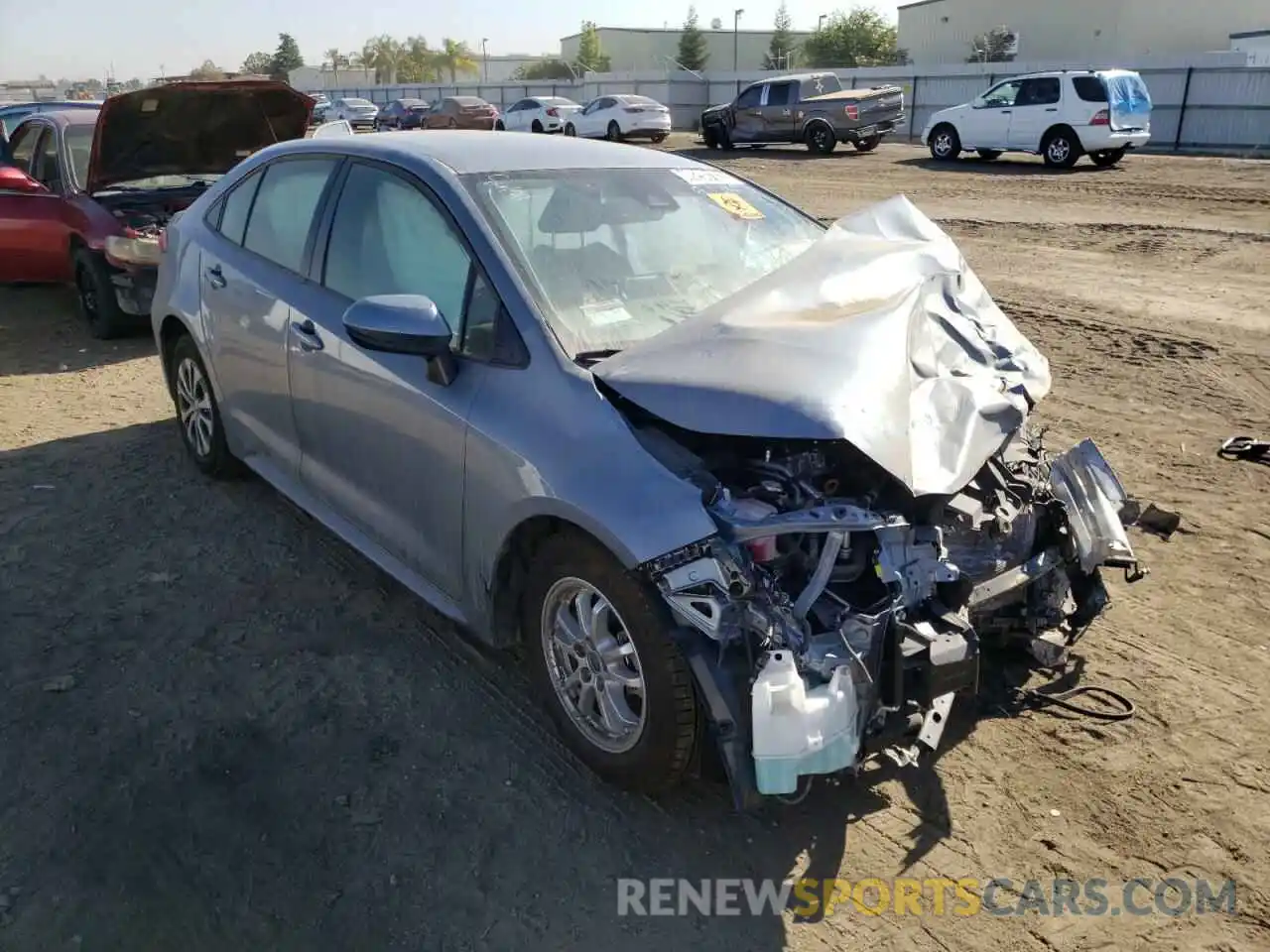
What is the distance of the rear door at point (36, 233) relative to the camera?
28.4ft

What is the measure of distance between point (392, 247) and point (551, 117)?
3227cm

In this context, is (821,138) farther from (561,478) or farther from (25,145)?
(561,478)

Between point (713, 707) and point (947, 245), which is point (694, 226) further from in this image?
point (713, 707)

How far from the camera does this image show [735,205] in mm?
4168

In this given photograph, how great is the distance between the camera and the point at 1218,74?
1006 inches

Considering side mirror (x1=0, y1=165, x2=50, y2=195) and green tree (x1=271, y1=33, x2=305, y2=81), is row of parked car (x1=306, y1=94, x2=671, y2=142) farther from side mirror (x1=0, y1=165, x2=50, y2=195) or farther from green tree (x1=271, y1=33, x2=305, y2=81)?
green tree (x1=271, y1=33, x2=305, y2=81)

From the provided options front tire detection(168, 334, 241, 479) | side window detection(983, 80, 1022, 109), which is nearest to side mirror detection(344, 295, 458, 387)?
front tire detection(168, 334, 241, 479)

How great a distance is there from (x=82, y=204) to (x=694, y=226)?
263 inches

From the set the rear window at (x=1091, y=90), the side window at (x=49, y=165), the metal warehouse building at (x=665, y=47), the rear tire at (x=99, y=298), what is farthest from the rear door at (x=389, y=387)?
the metal warehouse building at (x=665, y=47)

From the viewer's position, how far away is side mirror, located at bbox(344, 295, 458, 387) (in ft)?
10.3

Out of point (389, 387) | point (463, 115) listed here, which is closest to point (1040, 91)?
point (389, 387)

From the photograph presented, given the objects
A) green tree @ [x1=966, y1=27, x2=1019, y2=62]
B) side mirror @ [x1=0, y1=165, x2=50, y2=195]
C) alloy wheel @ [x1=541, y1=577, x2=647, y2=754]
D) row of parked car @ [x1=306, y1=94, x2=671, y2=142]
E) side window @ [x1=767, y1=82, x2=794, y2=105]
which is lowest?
alloy wheel @ [x1=541, y1=577, x2=647, y2=754]

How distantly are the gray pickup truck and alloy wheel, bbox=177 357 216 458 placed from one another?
22.9 m

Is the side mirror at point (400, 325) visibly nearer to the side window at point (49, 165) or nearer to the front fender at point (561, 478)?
the front fender at point (561, 478)
